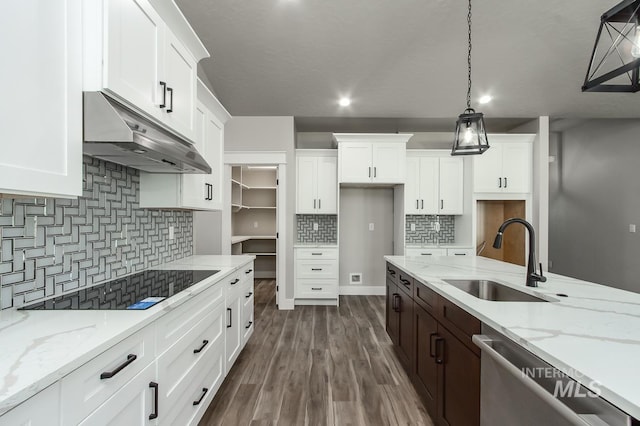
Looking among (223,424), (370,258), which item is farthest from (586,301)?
(370,258)

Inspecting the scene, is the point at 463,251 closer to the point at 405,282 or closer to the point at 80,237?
the point at 405,282

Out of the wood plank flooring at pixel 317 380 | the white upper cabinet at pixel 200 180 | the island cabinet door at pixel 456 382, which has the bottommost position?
the wood plank flooring at pixel 317 380

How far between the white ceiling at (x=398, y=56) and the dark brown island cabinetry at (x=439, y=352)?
2444 millimetres

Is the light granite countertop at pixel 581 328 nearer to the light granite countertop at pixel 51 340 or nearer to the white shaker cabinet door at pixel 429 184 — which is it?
the light granite countertop at pixel 51 340

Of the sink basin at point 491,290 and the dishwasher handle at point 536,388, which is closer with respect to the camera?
the dishwasher handle at point 536,388

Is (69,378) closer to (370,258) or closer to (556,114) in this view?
(370,258)

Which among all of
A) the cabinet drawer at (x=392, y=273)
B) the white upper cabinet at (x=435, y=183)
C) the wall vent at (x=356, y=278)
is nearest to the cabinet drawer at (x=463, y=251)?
the white upper cabinet at (x=435, y=183)

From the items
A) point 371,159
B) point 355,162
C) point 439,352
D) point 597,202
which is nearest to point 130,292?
point 439,352

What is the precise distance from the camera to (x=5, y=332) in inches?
34.8

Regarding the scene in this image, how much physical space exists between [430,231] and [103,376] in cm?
454

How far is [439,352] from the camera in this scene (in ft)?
5.26

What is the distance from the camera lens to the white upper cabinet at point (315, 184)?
14.1 ft

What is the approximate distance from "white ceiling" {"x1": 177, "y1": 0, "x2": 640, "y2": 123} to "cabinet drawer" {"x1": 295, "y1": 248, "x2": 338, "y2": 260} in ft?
6.57

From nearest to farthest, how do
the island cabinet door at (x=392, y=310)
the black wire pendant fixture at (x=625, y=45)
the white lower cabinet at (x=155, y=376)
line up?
the white lower cabinet at (x=155, y=376) → the black wire pendant fixture at (x=625, y=45) → the island cabinet door at (x=392, y=310)
